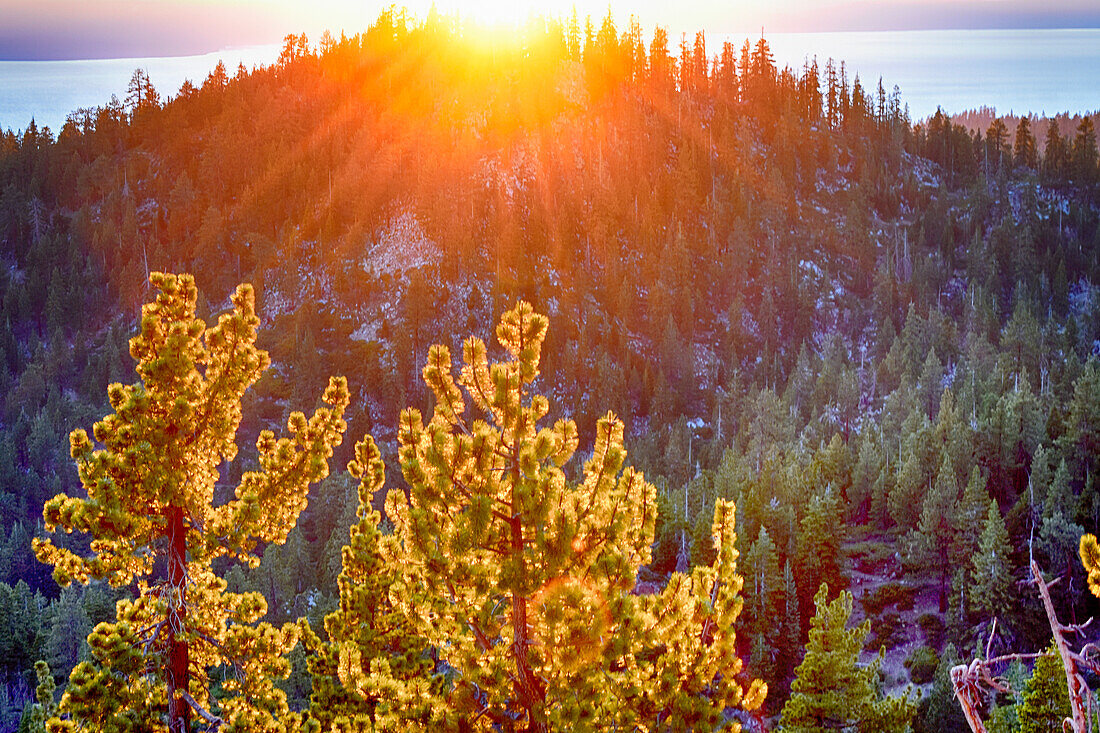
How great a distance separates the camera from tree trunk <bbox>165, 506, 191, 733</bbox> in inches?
514

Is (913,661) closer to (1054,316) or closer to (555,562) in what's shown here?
(555,562)

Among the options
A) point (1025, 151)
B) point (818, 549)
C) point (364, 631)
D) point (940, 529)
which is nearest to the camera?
point (364, 631)

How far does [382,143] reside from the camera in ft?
539

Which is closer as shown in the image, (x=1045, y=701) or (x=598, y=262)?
(x=1045, y=701)

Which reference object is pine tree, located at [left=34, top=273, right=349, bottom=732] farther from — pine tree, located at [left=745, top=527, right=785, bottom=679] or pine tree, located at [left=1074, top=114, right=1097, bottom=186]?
pine tree, located at [left=1074, top=114, right=1097, bottom=186]

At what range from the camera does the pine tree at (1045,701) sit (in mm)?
26312

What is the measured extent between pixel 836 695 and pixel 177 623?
20761mm

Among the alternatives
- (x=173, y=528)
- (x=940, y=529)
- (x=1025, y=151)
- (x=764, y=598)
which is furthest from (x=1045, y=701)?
(x=1025, y=151)

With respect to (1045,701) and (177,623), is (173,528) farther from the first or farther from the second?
(1045,701)

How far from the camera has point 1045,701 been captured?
2658 cm

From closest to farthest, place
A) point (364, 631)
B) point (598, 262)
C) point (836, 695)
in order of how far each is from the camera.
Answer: point (364, 631), point (836, 695), point (598, 262)

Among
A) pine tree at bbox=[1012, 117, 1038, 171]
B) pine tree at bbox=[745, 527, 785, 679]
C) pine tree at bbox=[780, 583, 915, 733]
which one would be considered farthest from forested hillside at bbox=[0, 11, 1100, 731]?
pine tree at bbox=[780, 583, 915, 733]

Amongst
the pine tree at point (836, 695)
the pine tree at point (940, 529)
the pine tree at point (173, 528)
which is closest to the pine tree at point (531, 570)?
the pine tree at point (173, 528)

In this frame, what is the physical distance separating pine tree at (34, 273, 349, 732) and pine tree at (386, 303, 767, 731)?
8.70 ft
